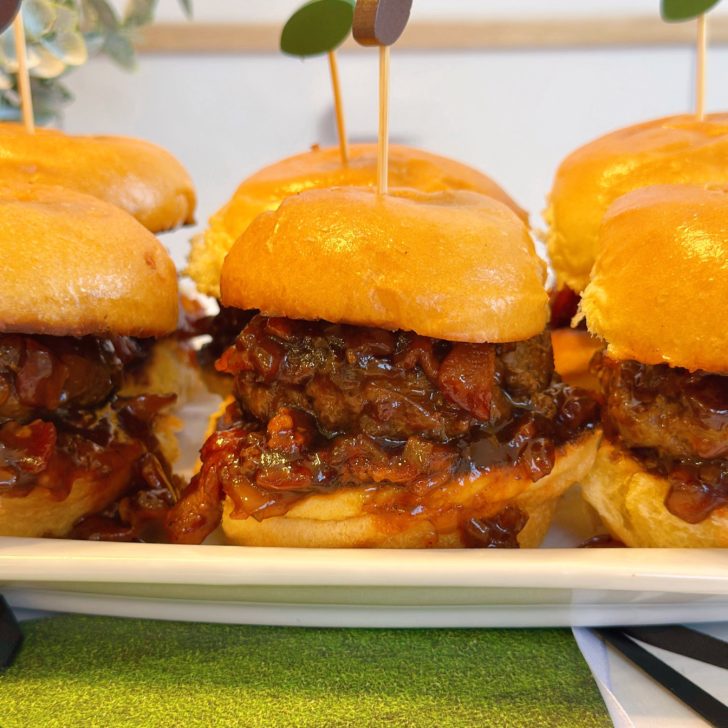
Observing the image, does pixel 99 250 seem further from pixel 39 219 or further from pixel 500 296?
pixel 500 296

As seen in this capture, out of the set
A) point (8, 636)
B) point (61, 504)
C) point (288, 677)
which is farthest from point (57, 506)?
point (288, 677)

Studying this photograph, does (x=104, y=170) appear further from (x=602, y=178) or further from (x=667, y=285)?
(x=667, y=285)

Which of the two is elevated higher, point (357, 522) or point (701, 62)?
point (701, 62)

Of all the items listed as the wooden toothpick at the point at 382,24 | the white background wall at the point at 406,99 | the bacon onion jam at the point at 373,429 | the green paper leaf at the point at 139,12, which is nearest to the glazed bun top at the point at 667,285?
the bacon onion jam at the point at 373,429

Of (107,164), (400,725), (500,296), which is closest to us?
(400,725)

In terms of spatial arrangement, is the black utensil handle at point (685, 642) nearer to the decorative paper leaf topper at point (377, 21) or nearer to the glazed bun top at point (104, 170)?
the decorative paper leaf topper at point (377, 21)

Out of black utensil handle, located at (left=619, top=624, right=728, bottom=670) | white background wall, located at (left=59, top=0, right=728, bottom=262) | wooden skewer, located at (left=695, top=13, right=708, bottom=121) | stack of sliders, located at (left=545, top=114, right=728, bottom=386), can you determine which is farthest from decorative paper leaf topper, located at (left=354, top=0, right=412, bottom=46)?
white background wall, located at (left=59, top=0, right=728, bottom=262)

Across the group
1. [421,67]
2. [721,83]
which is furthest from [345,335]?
[721,83]

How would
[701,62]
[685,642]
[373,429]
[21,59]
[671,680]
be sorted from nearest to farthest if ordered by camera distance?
[671,680], [685,642], [373,429], [21,59], [701,62]
